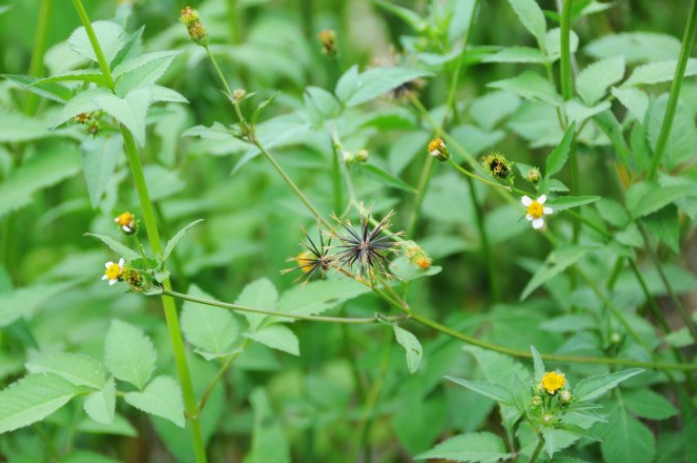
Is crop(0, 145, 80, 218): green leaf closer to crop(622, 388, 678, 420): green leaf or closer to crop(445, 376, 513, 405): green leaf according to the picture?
crop(445, 376, 513, 405): green leaf

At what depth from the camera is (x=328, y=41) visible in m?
1.29

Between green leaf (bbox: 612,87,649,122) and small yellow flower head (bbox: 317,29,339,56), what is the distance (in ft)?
1.57

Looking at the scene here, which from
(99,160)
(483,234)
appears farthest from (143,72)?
(483,234)

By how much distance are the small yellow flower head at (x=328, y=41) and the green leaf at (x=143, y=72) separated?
38cm

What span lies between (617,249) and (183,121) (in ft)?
3.03

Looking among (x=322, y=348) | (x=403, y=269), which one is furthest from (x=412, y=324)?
(x=403, y=269)

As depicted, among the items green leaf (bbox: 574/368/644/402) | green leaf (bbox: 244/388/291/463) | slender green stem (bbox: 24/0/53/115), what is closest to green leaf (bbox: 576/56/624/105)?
green leaf (bbox: 574/368/644/402)

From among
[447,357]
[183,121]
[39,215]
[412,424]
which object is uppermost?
[183,121]

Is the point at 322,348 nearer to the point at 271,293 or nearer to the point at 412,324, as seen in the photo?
the point at 412,324

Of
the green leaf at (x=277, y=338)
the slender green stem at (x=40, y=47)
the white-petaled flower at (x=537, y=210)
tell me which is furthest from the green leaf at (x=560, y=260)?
the slender green stem at (x=40, y=47)

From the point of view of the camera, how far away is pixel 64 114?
901mm

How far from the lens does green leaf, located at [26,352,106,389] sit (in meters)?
1.04

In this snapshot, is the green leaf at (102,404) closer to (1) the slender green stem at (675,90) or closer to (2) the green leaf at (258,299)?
(2) the green leaf at (258,299)

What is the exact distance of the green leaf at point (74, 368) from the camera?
41.0 inches
